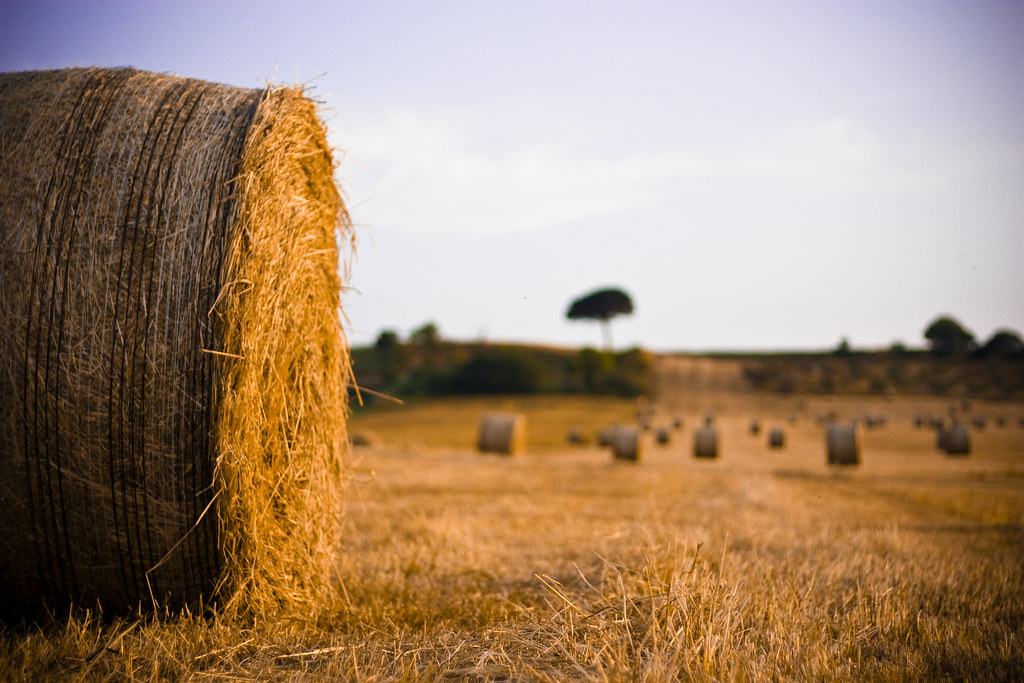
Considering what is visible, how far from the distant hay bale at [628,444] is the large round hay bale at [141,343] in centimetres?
1395

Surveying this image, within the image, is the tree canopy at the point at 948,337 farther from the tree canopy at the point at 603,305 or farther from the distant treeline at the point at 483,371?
the tree canopy at the point at 603,305

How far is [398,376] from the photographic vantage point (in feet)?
162

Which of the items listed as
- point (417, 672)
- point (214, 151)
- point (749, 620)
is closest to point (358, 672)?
point (417, 672)

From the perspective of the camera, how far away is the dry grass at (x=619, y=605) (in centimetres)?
239

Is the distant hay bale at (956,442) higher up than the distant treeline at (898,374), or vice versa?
the distant treeline at (898,374)

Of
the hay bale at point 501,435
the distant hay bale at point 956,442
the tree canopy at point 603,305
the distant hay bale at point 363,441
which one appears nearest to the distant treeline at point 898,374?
the tree canopy at point 603,305

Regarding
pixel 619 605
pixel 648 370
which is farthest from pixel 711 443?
pixel 648 370

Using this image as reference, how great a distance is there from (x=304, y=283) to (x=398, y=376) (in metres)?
46.3

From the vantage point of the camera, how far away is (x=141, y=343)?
2.87 meters

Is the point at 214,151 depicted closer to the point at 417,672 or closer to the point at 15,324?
the point at 15,324

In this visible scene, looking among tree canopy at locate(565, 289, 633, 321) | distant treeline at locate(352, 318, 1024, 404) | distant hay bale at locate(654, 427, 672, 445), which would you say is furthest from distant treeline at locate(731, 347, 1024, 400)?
distant hay bale at locate(654, 427, 672, 445)

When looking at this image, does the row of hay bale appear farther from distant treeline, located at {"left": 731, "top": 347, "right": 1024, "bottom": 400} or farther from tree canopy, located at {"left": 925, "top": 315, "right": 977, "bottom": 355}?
→ tree canopy, located at {"left": 925, "top": 315, "right": 977, "bottom": 355}

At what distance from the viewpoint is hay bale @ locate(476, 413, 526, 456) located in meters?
17.9

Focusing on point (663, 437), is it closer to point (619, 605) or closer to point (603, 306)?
point (619, 605)
